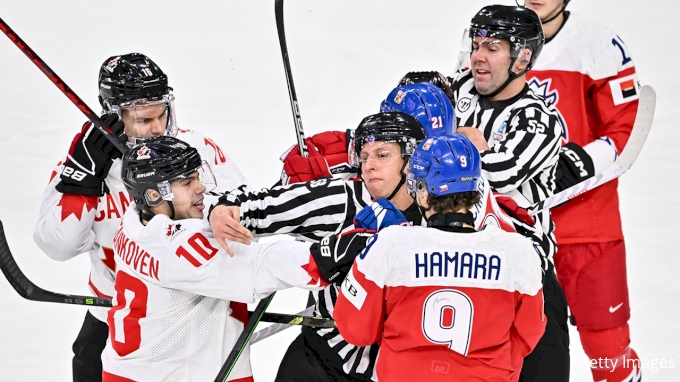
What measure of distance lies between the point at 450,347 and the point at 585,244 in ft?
5.32

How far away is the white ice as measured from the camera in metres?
4.71

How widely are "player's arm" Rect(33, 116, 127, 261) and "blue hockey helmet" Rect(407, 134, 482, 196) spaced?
109cm

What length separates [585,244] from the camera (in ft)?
13.2

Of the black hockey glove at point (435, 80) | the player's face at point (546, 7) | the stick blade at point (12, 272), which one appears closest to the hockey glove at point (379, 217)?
the black hockey glove at point (435, 80)

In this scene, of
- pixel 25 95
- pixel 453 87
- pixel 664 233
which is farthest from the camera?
pixel 25 95

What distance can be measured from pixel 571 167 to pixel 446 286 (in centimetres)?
137

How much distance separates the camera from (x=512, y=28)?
3.32 meters

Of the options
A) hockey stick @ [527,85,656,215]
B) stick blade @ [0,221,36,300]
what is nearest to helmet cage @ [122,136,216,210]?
stick blade @ [0,221,36,300]

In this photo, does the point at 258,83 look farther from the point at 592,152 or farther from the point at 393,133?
the point at 393,133

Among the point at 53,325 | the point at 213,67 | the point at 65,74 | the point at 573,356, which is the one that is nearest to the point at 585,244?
the point at 573,356

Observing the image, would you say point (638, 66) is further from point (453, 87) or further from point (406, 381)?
point (406, 381)

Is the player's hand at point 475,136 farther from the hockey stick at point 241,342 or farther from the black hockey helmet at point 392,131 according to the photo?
the hockey stick at point 241,342

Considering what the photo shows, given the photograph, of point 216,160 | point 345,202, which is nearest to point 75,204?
point 216,160

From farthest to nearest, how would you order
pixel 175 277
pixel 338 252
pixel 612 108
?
1. pixel 612 108
2. pixel 175 277
3. pixel 338 252
